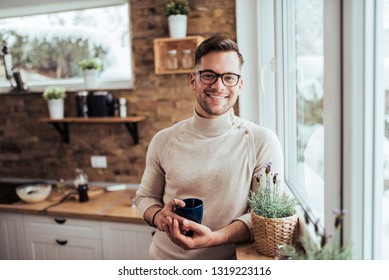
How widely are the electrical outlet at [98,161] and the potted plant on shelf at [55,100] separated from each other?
366 millimetres

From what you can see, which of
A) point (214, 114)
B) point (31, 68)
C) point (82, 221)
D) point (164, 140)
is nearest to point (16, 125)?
point (31, 68)

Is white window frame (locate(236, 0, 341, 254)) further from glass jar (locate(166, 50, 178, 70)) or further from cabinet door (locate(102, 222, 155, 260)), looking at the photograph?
cabinet door (locate(102, 222, 155, 260))

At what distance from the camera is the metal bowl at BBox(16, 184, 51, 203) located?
231cm

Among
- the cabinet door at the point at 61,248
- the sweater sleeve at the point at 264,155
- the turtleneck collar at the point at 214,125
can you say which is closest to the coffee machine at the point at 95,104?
the cabinet door at the point at 61,248

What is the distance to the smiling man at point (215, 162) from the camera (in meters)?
1.15

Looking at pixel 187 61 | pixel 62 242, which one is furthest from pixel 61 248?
pixel 187 61

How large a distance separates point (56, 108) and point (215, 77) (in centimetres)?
171

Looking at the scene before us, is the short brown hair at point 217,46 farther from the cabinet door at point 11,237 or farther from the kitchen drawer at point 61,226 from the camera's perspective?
the cabinet door at point 11,237

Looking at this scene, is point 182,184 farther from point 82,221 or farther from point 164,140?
point 82,221

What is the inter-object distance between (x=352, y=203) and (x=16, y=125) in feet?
8.62

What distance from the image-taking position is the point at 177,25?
2201mm

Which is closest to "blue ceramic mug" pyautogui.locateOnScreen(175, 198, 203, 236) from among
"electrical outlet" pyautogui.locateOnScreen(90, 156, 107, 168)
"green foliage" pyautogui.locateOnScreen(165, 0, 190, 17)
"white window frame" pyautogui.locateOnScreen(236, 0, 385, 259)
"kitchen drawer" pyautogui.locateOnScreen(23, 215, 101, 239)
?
"white window frame" pyautogui.locateOnScreen(236, 0, 385, 259)

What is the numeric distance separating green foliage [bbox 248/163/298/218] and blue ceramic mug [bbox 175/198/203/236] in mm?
157

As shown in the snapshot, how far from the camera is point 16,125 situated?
281cm
